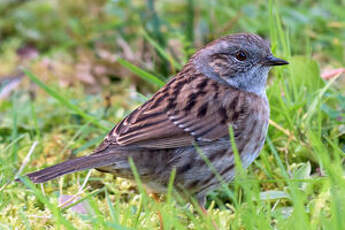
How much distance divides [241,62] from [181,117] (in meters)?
0.67

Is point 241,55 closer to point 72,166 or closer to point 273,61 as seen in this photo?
point 273,61

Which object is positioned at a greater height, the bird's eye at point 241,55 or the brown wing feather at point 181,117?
the bird's eye at point 241,55

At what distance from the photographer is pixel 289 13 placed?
6.31 meters

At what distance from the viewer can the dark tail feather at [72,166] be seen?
122 inches

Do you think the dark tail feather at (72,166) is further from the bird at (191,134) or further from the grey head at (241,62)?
the grey head at (241,62)

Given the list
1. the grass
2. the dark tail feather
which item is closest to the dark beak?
the grass

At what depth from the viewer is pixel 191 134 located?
3.49 m

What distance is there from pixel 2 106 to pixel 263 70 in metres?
2.56

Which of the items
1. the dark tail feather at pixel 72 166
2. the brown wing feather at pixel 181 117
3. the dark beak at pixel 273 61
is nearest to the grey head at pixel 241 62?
the dark beak at pixel 273 61

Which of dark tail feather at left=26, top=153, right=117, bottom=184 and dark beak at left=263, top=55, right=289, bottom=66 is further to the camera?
dark beak at left=263, top=55, right=289, bottom=66

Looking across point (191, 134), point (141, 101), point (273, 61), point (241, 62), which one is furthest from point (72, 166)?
point (141, 101)

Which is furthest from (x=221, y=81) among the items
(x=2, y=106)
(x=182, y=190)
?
(x=2, y=106)

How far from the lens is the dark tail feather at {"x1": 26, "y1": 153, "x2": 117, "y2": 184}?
3.10m

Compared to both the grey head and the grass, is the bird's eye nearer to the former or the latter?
the grey head
